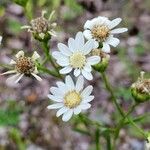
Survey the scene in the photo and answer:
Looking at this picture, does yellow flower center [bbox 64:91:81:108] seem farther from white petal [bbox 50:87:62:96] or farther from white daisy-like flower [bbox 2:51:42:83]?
white daisy-like flower [bbox 2:51:42:83]

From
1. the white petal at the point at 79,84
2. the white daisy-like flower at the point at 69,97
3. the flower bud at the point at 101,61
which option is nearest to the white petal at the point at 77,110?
the white daisy-like flower at the point at 69,97

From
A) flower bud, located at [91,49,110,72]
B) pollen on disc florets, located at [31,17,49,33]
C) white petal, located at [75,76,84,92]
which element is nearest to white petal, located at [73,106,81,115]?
white petal, located at [75,76,84,92]

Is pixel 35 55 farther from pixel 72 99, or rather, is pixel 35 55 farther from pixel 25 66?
pixel 72 99

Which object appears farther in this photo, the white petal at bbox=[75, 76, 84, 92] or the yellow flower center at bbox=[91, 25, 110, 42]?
the yellow flower center at bbox=[91, 25, 110, 42]

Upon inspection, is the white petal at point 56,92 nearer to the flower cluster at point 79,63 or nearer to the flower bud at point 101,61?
the flower cluster at point 79,63

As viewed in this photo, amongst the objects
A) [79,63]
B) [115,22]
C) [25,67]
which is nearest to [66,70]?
[79,63]

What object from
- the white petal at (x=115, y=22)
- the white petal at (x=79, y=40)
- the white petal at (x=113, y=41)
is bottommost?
the white petal at (x=113, y=41)

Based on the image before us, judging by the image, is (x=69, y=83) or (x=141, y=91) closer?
(x=141, y=91)
